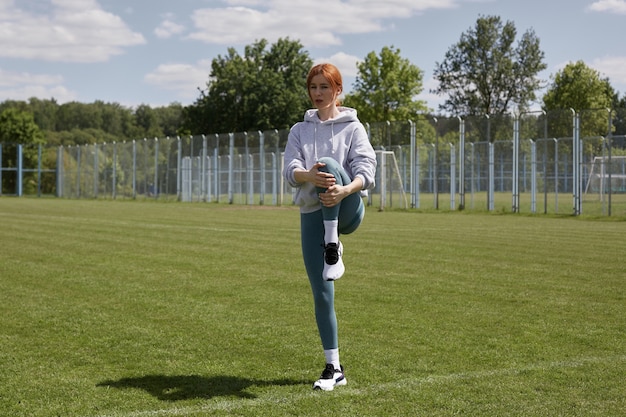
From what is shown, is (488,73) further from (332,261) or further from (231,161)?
(332,261)

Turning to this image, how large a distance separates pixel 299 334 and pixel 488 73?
→ 80.7 meters

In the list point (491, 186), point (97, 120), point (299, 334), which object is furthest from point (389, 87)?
point (97, 120)

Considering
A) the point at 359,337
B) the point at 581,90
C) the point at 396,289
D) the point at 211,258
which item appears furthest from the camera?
the point at 581,90


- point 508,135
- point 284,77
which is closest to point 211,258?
point 508,135

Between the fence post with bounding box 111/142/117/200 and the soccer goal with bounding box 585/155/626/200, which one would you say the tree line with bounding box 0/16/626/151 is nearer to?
the fence post with bounding box 111/142/117/200

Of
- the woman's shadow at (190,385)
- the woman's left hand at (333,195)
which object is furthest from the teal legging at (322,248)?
the woman's shadow at (190,385)

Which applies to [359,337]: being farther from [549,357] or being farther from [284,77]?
[284,77]

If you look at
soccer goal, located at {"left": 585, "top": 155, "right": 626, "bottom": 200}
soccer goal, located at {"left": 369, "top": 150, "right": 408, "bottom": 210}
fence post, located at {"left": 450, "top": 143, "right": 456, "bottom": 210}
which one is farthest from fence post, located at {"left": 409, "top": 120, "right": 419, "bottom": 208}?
soccer goal, located at {"left": 585, "top": 155, "right": 626, "bottom": 200}

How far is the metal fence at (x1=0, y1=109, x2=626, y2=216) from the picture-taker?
31.7 metres

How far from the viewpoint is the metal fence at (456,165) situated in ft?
104

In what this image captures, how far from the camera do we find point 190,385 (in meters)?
5.65

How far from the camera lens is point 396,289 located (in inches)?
407

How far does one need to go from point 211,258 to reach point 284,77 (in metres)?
77.1

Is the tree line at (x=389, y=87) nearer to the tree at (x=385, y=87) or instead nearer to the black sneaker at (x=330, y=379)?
the tree at (x=385, y=87)
